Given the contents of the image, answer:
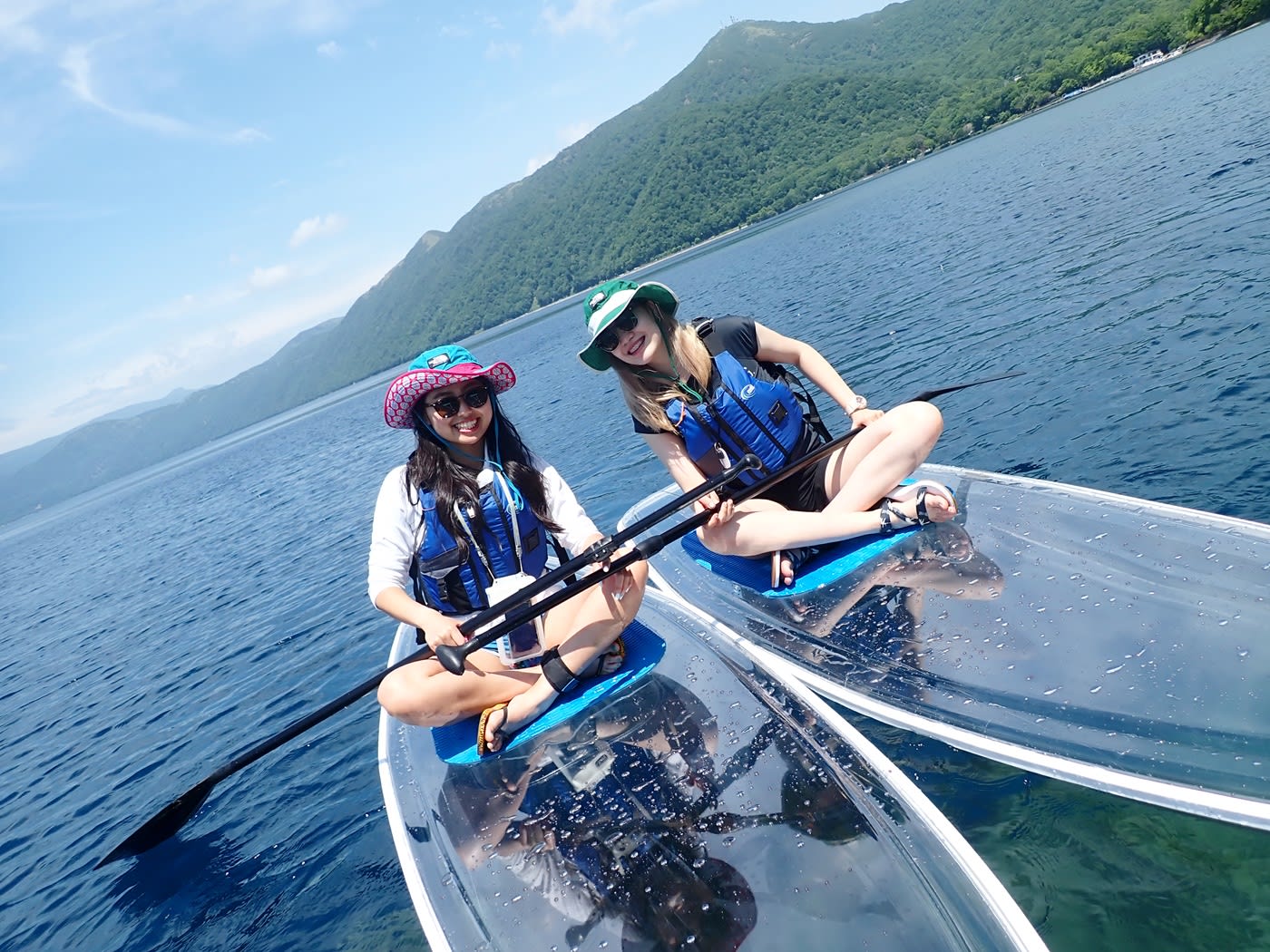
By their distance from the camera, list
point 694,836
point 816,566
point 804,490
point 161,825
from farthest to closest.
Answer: point 161,825 < point 804,490 < point 816,566 < point 694,836

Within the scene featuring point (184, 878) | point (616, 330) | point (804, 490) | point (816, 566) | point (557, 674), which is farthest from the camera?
point (184, 878)

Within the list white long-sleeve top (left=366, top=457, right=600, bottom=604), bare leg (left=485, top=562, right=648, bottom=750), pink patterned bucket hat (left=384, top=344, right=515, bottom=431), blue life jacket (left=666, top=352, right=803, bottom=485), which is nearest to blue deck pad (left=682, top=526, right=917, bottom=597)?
blue life jacket (left=666, top=352, right=803, bottom=485)

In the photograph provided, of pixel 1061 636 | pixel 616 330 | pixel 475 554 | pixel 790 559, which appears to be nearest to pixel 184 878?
pixel 475 554

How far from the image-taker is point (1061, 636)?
130 inches

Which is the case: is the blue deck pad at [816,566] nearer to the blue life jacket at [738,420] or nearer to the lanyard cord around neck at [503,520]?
the blue life jacket at [738,420]

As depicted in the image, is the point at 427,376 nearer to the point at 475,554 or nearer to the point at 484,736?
the point at 475,554

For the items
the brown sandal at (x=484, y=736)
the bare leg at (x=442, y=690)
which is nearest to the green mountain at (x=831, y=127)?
the bare leg at (x=442, y=690)

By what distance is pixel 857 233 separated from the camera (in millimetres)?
38594

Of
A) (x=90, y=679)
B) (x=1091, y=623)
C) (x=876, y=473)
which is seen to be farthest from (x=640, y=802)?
(x=90, y=679)

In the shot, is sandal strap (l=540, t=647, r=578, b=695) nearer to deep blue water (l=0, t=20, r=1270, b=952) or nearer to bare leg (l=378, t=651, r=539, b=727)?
bare leg (l=378, t=651, r=539, b=727)

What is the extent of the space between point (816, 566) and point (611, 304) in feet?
6.63

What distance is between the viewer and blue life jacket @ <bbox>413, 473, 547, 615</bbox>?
13.4ft

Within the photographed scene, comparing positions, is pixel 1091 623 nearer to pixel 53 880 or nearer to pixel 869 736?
pixel 869 736

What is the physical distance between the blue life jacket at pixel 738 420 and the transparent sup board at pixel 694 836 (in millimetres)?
1262
